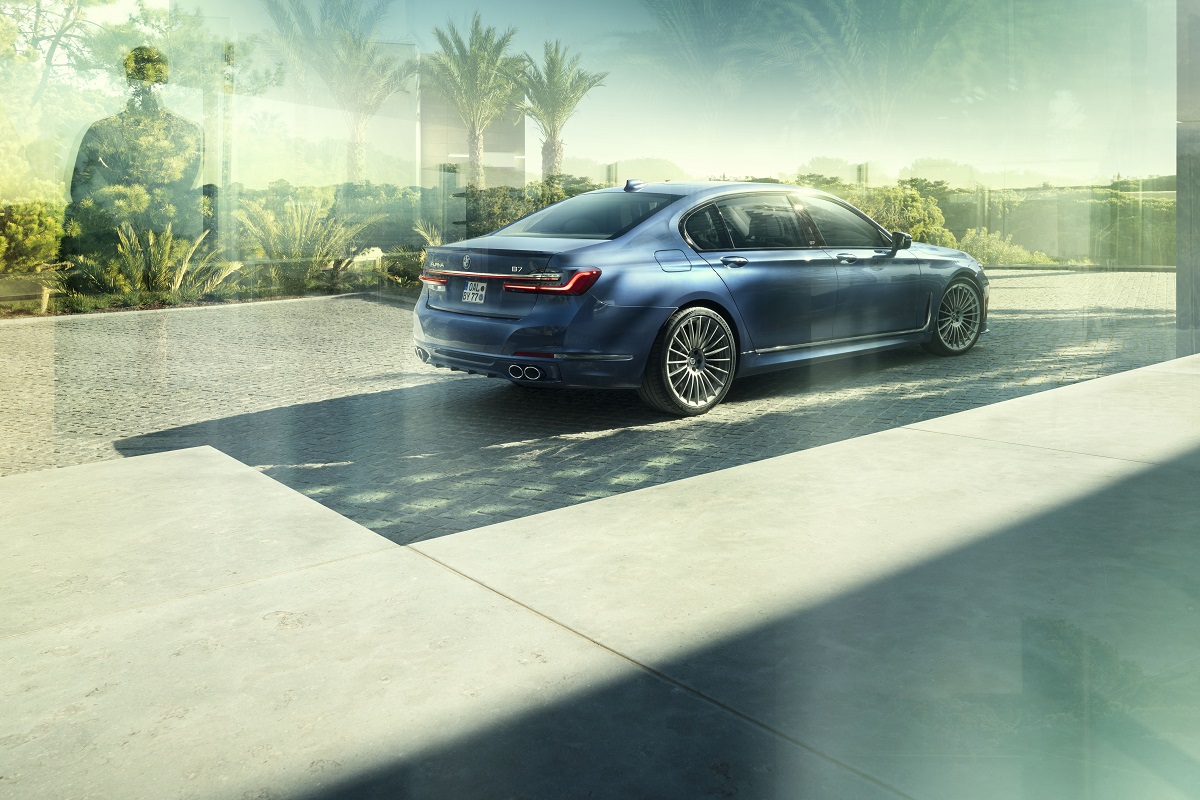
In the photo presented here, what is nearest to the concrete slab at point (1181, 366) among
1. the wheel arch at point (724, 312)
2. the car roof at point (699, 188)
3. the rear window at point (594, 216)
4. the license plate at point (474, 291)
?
the car roof at point (699, 188)

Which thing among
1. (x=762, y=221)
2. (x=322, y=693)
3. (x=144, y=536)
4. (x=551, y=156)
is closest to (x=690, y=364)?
(x=762, y=221)

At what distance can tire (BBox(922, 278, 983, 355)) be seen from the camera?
31.8 ft

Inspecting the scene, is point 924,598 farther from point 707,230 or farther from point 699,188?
point 699,188

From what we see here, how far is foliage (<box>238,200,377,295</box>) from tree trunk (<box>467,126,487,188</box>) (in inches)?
233

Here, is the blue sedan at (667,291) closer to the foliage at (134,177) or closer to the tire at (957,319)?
the tire at (957,319)

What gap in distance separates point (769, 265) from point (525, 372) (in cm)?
212

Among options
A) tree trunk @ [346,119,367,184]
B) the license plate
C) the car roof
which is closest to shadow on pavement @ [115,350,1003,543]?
the license plate

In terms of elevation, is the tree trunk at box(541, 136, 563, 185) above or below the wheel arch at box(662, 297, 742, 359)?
above

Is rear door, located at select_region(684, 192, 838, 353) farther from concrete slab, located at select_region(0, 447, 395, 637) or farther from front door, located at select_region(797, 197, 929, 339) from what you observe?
concrete slab, located at select_region(0, 447, 395, 637)

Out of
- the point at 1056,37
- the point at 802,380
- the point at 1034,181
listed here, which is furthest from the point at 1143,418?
the point at 1056,37

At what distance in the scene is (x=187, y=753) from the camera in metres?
2.78

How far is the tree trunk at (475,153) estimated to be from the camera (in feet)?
80.6

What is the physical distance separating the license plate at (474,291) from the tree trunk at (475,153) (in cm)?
1773


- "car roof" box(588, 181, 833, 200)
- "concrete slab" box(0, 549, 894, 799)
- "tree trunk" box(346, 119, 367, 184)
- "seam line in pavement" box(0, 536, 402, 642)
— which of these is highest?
"tree trunk" box(346, 119, 367, 184)
